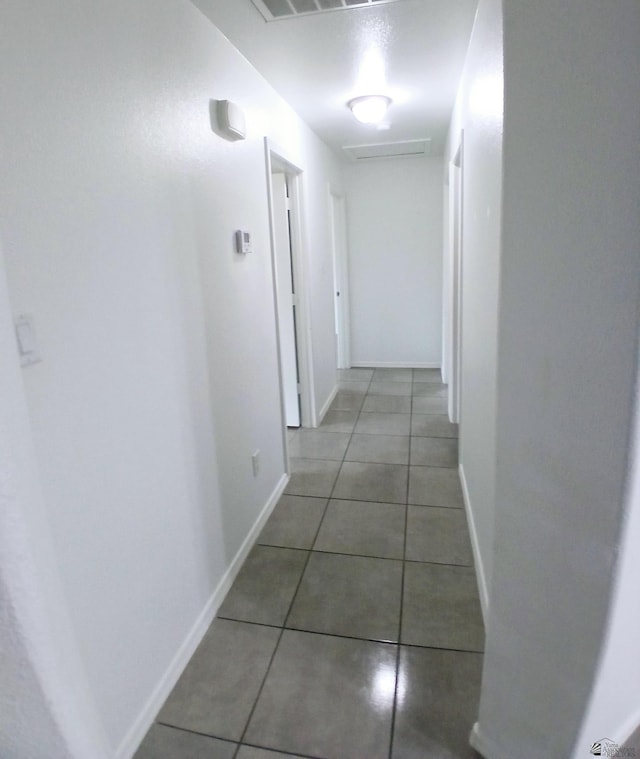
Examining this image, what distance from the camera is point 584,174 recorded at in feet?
2.97

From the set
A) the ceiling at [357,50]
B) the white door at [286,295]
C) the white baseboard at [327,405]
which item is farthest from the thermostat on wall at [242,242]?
the white baseboard at [327,405]

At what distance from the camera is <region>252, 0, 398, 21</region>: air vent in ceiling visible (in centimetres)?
182

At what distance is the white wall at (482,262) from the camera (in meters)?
1.58

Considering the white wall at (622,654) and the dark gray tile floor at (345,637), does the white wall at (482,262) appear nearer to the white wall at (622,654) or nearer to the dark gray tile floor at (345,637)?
the dark gray tile floor at (345,637)

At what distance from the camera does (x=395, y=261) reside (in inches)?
214

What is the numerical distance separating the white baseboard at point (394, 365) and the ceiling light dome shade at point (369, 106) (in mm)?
3015

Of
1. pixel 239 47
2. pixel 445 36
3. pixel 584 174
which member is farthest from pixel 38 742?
pixel 445 36

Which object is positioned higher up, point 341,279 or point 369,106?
point 369,106

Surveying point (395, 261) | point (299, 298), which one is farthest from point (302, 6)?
point (395, 261)

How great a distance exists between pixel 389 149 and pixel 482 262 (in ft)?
10.3

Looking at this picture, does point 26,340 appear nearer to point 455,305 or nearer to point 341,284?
point 455,305

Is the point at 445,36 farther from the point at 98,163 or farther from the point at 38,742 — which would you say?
the point at 38,742

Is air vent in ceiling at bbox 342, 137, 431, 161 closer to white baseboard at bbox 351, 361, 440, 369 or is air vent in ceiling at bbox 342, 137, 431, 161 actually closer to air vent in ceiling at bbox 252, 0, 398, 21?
white baseboard at bbox 351, 361, 440, 369

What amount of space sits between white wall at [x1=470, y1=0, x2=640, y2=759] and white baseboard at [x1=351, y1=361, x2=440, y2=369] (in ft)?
14.7
